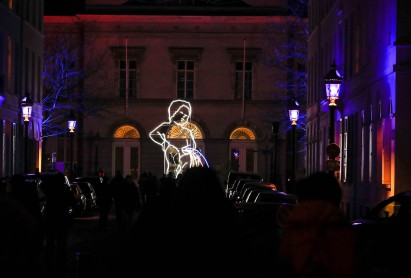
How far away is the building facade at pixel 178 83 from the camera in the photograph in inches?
2817

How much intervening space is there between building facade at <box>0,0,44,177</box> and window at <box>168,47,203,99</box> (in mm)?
16724

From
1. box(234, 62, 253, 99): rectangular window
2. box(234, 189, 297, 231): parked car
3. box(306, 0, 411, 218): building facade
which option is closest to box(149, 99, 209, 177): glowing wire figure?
box(234, 62, 253, 99): rectangular window

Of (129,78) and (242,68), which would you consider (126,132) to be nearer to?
(129,78)

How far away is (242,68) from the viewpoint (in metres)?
72.7

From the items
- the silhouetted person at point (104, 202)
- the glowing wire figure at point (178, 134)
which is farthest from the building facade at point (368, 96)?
the glowing wire figure at point (178, 134)

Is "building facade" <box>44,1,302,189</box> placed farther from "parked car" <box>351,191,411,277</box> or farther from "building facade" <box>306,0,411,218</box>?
"parked car" <box>351,191,411,277</box>

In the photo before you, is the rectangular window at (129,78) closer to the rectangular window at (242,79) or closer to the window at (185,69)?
the window at (185,69)

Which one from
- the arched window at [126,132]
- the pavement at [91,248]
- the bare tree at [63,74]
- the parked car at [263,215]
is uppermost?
the bare tree at [63,74]

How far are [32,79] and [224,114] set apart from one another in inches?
813

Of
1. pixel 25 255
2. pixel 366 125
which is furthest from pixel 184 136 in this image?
pixel 25 255

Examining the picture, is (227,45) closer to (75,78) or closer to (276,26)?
(276,26)

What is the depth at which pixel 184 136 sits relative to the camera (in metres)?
72.2

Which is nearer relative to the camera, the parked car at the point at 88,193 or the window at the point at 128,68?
the parked car at the point at 88,193

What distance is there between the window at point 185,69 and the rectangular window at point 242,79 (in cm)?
264
